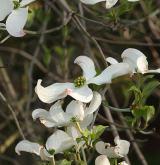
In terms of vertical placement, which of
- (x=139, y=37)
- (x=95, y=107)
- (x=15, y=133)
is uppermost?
(x=95, y=107)

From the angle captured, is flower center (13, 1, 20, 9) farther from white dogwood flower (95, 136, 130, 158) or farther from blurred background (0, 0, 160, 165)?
blurred background (0, 0, 160, 165)

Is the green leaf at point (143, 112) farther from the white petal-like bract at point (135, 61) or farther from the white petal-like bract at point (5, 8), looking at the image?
the white petal-like bract at point (5, 8)

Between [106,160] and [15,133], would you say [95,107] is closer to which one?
[106,160]

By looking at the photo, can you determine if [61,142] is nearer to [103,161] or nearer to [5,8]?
[103,161]

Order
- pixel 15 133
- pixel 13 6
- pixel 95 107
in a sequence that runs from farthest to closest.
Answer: pixel 15 133 < pixel 13 6 < pixel 95 107

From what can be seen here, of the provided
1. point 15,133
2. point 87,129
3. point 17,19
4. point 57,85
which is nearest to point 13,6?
point 17,19

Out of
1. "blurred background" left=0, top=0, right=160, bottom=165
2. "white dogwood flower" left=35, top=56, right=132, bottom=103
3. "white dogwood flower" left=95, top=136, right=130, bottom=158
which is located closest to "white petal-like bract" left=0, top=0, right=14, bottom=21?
"white dogwood flower" left=35, top=56, right=132, bottom=103

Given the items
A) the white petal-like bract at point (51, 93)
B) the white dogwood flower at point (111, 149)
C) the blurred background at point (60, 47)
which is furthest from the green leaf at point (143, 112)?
the blurred background at point (60, 47)

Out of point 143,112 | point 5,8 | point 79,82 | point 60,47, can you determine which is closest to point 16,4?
point 5,8
